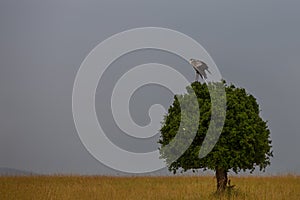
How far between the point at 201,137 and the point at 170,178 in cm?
1115

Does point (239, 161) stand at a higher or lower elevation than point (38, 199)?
higher

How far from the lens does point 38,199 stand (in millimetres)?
20906

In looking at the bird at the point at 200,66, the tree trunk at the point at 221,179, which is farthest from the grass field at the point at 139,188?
the bird at the point at 200,66

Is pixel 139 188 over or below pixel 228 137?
below

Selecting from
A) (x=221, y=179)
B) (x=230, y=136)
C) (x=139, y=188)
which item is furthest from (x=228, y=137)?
(x=139, y=188)

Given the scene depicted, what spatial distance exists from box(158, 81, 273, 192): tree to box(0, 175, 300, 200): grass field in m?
1.55

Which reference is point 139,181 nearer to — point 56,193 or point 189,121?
point 56,193

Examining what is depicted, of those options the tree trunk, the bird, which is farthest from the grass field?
the bird

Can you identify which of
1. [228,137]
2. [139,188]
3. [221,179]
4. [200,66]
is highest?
[200,66]

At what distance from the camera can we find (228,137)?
20766mm

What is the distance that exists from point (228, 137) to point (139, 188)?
745 cm

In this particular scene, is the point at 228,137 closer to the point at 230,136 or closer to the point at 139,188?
the point at 230,136

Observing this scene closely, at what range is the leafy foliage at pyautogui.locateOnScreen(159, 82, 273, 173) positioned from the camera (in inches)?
816

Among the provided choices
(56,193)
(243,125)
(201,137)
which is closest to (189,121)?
(201,137)
